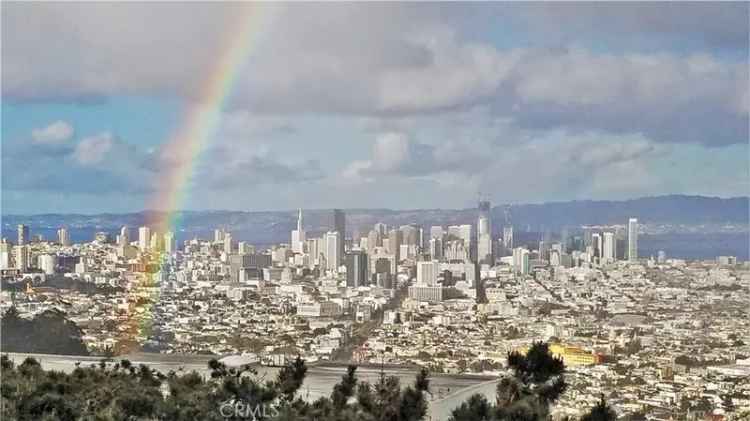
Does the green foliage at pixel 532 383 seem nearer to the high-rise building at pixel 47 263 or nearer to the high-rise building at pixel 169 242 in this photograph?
the high-rise building at pixel 169 242

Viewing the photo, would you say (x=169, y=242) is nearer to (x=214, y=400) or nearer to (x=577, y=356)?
(x=577, y=356)

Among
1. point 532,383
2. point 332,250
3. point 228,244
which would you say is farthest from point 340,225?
point 532,383

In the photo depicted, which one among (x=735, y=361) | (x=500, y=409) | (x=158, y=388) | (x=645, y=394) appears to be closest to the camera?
(x=500, y=409)

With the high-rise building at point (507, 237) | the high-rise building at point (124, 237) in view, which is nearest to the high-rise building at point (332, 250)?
the high-rise building at point (507, 237)

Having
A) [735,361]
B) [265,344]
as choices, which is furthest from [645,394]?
[265,344]

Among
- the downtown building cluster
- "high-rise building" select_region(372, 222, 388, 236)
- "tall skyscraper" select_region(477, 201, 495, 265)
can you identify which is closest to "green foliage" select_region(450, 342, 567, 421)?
the downtown building cluster

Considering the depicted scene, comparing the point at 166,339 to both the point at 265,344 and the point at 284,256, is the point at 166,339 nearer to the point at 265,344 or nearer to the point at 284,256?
the point at 265,344
